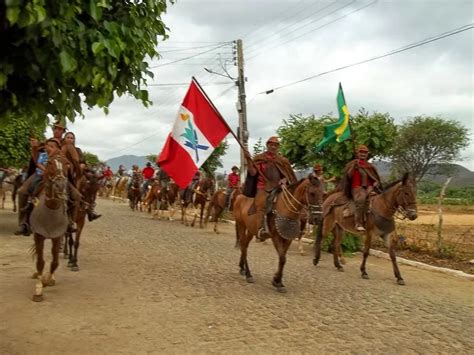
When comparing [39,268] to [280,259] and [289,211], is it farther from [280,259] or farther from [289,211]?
[289,211]

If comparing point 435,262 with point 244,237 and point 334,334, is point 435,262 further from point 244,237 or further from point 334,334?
point 334,334

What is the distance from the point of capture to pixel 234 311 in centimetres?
748

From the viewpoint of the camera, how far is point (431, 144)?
5288 cm

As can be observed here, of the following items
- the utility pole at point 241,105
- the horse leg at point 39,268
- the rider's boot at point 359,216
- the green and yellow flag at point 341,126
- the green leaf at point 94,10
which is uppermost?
the utility pole at point 241,105

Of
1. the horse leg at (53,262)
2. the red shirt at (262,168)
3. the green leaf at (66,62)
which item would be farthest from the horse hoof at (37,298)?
the green leaf at (66,62)

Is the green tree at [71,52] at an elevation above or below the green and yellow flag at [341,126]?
below

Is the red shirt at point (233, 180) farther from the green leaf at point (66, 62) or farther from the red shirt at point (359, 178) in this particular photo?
the green leaf at point (66, 62)

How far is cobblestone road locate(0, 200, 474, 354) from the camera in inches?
237

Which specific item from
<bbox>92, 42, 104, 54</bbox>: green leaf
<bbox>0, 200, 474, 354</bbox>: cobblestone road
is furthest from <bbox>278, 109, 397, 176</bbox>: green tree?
<bbox>92, 42, 104, 54</bbox>: green leaf

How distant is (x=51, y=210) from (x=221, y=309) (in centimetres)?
305

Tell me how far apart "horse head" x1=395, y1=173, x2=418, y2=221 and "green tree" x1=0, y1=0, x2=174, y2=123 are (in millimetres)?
7217

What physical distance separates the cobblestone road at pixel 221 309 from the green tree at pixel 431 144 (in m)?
43.0

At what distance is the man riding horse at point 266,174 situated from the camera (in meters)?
9.42

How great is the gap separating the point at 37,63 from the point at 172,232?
15.0 meters
